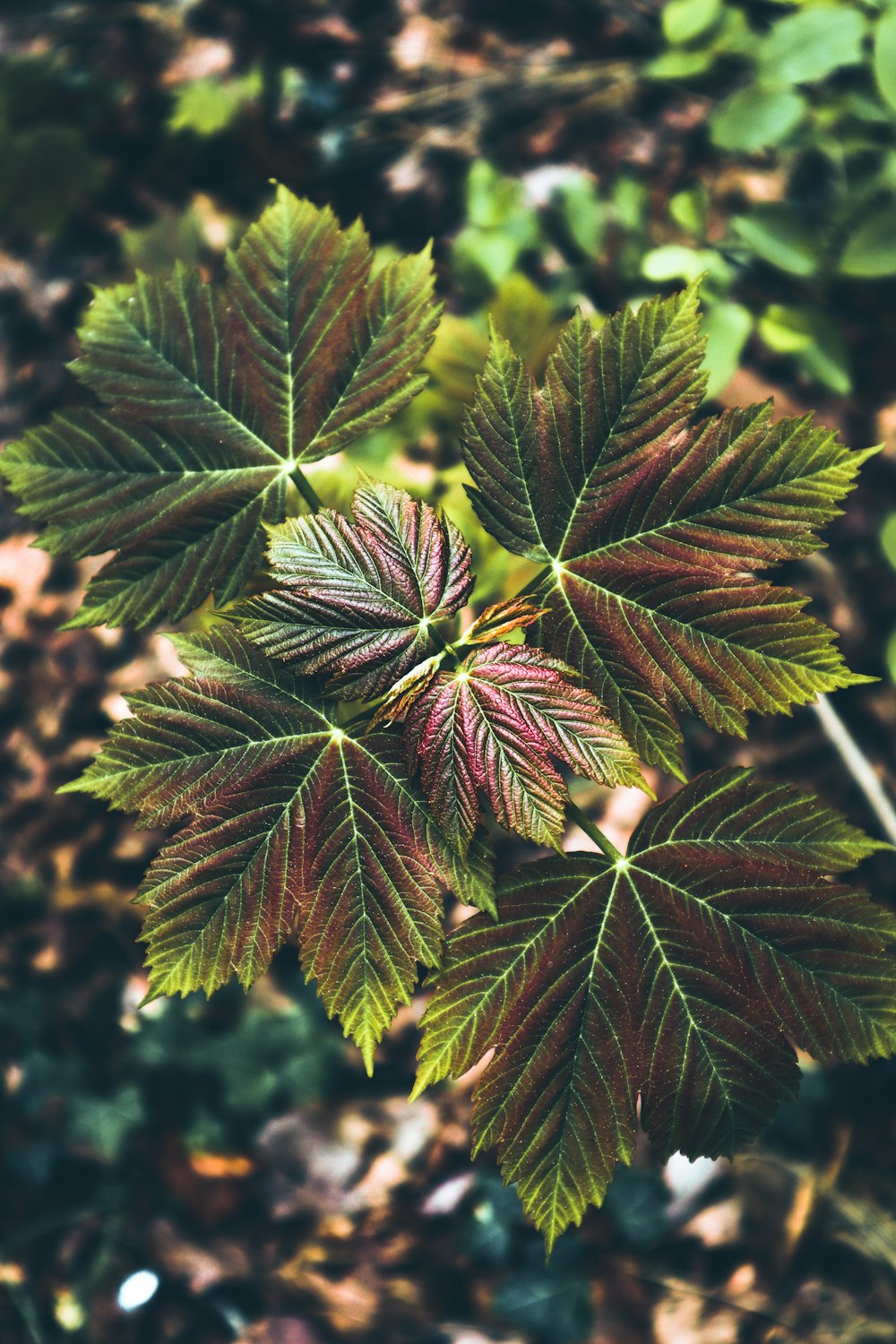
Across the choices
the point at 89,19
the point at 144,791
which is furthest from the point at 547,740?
the point at 89,19

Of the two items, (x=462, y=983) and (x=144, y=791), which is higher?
(x=144, y=791)

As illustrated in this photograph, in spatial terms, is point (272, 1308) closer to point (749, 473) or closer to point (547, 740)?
point (547, 740)

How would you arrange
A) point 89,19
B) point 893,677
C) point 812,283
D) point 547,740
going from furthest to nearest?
point 89,19 → point 812,283 → point 893,677 → point 547,740

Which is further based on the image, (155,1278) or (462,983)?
(155,1278)

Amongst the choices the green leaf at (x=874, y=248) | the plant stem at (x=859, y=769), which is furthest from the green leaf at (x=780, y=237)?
the plant stem at (x=859, y=769)

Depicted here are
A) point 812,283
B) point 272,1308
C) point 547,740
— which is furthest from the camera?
point 812,283

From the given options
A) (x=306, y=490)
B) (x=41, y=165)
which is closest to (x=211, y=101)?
(x=41, y=165)

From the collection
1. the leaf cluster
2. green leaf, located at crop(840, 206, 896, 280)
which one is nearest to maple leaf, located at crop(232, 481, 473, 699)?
the leaf cluster

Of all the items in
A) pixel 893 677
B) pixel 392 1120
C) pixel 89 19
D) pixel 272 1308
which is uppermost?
pixel 89 19

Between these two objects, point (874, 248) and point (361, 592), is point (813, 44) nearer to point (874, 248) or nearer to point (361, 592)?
point (874, 248)

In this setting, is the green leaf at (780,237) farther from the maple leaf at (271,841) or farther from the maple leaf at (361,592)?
the maple leaf at (271,841)
